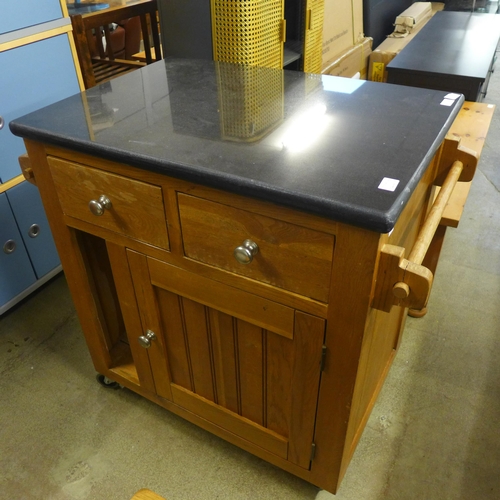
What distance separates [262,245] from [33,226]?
3.69 ft

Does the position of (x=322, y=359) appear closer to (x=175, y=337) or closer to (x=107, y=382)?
(x=175, y=337)

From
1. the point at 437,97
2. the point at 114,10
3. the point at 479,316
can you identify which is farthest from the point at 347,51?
the point at 437,97

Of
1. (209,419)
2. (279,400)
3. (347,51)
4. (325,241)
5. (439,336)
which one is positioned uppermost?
(325,241)

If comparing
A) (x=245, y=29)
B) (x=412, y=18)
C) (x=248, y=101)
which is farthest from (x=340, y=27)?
(x=248, y=101)

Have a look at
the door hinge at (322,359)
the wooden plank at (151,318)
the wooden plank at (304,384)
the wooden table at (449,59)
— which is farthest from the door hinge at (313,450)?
the wooden table at (449,59)

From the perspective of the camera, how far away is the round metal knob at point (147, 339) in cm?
111

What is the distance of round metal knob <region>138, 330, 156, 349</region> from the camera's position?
3.63 feet

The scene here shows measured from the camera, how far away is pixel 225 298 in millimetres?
905

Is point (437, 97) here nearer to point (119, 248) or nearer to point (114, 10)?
point (119, 248)

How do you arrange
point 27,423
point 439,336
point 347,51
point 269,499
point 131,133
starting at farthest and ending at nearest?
point 347,51
point 439,336
point 27,423
point 269,499
point 131,133

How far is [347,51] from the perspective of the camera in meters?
2.67

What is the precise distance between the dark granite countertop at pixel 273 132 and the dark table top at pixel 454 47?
1219 millimetres

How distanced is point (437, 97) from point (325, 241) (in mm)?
493

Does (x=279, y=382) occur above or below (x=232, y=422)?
above
